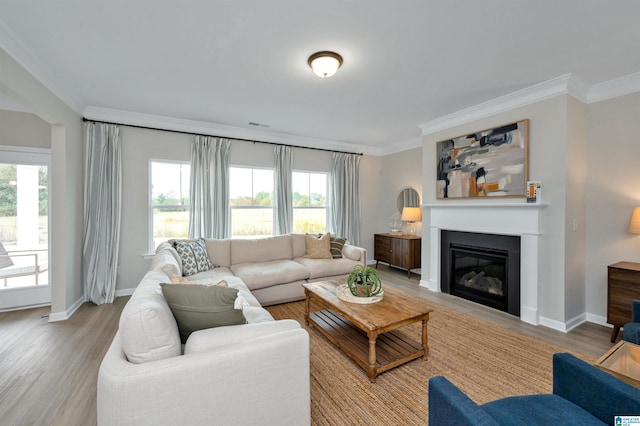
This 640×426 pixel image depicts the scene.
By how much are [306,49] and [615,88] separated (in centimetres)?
349

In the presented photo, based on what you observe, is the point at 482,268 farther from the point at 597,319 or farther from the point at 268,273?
the point at 268,273

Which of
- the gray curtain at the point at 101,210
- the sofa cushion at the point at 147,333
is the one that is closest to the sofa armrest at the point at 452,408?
the sofa cushion at the point at 147,333

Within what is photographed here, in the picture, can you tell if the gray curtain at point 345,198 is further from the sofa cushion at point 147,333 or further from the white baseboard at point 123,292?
the sofa cushion at point 147,333

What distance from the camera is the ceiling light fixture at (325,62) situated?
244 centimetres

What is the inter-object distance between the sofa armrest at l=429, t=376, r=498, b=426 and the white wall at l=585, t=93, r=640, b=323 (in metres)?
3.42

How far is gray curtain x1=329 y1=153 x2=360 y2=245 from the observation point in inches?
227

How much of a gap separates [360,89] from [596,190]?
9.98 ft

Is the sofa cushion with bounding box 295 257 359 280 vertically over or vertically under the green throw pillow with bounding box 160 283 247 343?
under

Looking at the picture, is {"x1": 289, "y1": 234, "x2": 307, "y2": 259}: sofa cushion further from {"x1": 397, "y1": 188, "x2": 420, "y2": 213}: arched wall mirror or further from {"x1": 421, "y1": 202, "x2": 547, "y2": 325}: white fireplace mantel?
{"x1": 397, "y1": 188, "x2": 420, "y2": 213}: arched wall mirror

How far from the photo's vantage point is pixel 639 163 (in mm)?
2906

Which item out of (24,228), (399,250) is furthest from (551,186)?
(24,228)

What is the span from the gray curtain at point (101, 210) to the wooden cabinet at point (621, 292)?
6.06 metres

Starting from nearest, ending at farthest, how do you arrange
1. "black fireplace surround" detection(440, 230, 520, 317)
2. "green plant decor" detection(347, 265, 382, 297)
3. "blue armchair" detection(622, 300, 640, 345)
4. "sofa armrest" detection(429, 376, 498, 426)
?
"sofa armrest" detection(429, 376, 498, 426) < "blue armchair" detection(622, 300, 640, 345) < "green plant decor" detection(347, 265, 382, 297) < "black fireplace surround" detection(440, 230, 520, 317)

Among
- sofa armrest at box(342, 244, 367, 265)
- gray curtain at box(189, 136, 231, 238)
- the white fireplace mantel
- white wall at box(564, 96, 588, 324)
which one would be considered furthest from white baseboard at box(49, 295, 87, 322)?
white wall at box(564, 96, 588, 324)
